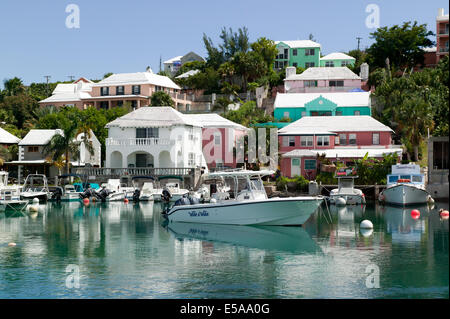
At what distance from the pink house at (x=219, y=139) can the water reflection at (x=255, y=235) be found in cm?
3506

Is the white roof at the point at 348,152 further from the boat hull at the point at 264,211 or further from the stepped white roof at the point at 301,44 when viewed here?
the stepped white roof at the point at 301,44

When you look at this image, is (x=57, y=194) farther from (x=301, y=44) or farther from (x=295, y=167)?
(x=301, y=44)

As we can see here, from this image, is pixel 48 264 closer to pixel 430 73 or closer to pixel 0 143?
pixel 0 143

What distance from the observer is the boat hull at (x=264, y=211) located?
Answer: 35.6m

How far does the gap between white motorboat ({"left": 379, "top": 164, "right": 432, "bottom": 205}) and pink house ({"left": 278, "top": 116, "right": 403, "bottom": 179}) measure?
1196cm

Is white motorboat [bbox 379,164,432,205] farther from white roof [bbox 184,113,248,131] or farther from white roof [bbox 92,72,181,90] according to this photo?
white roof [bbox 92,72,181,90]

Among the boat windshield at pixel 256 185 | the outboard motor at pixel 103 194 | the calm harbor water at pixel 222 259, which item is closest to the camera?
the calm harbor water at pixel 222 259

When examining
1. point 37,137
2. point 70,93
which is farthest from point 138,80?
point 37,137

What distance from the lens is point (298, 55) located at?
114 m

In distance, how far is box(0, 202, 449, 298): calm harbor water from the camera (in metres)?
19.3

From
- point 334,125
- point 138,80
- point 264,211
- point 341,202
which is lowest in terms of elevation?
point 341,202

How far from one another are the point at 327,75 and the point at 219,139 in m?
30.4

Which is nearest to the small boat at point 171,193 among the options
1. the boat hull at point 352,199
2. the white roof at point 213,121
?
the white roof at point 213,121
